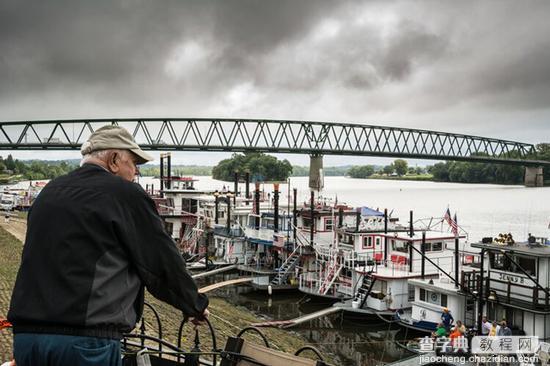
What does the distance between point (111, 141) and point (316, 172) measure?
108m

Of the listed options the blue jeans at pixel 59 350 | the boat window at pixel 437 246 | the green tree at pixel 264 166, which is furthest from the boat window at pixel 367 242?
the green tree at pixel 264 166

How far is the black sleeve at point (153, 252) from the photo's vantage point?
9.45ft

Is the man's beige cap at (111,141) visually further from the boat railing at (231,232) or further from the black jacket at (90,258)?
the boat railing at (231,232)

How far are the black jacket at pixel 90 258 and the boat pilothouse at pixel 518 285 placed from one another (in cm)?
1786

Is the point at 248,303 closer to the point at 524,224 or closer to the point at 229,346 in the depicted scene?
the point at 229,346

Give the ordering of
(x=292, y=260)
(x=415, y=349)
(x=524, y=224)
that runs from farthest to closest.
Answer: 1. (x=524, y=224)
2. (x=292, y=260)
3. (x=415, y=349)

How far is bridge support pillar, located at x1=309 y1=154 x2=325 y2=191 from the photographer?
108 m

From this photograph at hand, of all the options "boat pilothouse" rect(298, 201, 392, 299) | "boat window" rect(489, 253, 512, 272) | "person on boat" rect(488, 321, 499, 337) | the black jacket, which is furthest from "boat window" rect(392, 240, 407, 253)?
the black jacket

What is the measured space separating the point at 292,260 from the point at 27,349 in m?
32.7

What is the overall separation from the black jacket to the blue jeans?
0.04 meters

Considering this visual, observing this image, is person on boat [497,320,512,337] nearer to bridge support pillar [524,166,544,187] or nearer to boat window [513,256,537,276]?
boat window [513,256,537,276]

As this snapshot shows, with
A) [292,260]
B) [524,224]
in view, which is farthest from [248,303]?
[524,224]

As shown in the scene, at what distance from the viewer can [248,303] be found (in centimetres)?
3100

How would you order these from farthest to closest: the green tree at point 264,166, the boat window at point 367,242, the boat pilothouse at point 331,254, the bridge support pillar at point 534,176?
the bridge support pillar at point 534,176 < the green tree at point 264,166 < the boat window at point 367,242 < the boat pilothouse at point 331,254
